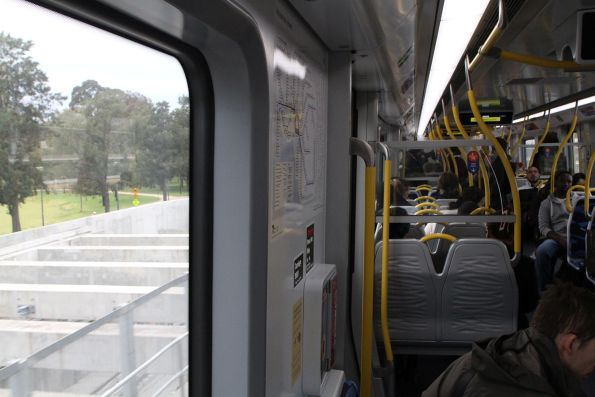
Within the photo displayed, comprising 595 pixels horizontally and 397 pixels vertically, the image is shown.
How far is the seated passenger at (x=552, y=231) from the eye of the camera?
20.9 ft

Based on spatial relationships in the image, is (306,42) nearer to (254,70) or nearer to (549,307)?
(254,70)

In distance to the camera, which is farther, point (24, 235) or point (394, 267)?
point (394, 267)

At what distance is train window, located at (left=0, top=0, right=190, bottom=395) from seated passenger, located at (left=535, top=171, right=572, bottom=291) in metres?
5.89

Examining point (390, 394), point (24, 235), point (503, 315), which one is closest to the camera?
point (24, 235)

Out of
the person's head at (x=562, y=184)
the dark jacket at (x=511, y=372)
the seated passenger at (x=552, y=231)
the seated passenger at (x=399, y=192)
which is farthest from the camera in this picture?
the person's head at (x=562, y=184)

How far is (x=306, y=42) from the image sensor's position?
1.83 meters

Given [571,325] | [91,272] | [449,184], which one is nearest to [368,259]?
[571,325]

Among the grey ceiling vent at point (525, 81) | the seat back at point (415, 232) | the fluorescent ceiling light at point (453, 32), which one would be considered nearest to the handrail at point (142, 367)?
the fluorescent ceiling light at point (453, 32)

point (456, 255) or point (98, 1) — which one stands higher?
point (98, 1)

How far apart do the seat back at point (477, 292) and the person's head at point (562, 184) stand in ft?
11.7

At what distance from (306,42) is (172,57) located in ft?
2.28

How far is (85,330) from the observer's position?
990 mm

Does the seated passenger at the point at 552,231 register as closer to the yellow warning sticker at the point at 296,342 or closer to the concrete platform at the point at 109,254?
the yellow warning sticker at the point at 296,342

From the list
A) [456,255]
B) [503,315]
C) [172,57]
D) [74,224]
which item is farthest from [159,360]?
[503,315]
